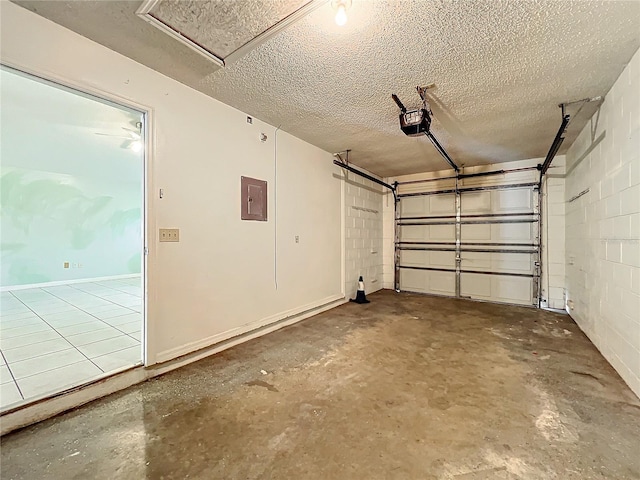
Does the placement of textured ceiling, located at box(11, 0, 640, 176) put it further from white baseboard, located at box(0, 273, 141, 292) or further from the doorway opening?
white baseboard, located at box(0, 273, 141, 292)

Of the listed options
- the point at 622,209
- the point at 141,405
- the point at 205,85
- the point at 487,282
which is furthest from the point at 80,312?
the point at 487,282

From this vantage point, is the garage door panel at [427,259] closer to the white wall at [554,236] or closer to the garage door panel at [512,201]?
the garage door panel at [512,201]

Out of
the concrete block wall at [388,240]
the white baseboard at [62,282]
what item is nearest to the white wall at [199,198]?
the concrete block wall at [388,240]

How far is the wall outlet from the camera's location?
2.29 meters

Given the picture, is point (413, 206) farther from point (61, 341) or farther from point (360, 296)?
point (61, 341)

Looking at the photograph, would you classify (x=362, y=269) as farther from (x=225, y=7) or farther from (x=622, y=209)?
(x=225, y=7)

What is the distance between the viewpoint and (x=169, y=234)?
7.67ft

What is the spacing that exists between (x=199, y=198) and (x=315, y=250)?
2025 mm

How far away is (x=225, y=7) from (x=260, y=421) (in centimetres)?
252

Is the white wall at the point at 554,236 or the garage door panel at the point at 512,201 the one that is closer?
the white wall at the point at 554,236

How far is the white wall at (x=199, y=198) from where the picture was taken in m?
1.83

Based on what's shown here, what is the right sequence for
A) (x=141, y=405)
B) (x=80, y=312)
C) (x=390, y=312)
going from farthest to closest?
(x=390, y=312)
(x=80, y=312)
(x=141, y=405)

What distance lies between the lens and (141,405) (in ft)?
5.98

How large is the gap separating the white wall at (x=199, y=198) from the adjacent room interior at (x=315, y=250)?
2 cm
